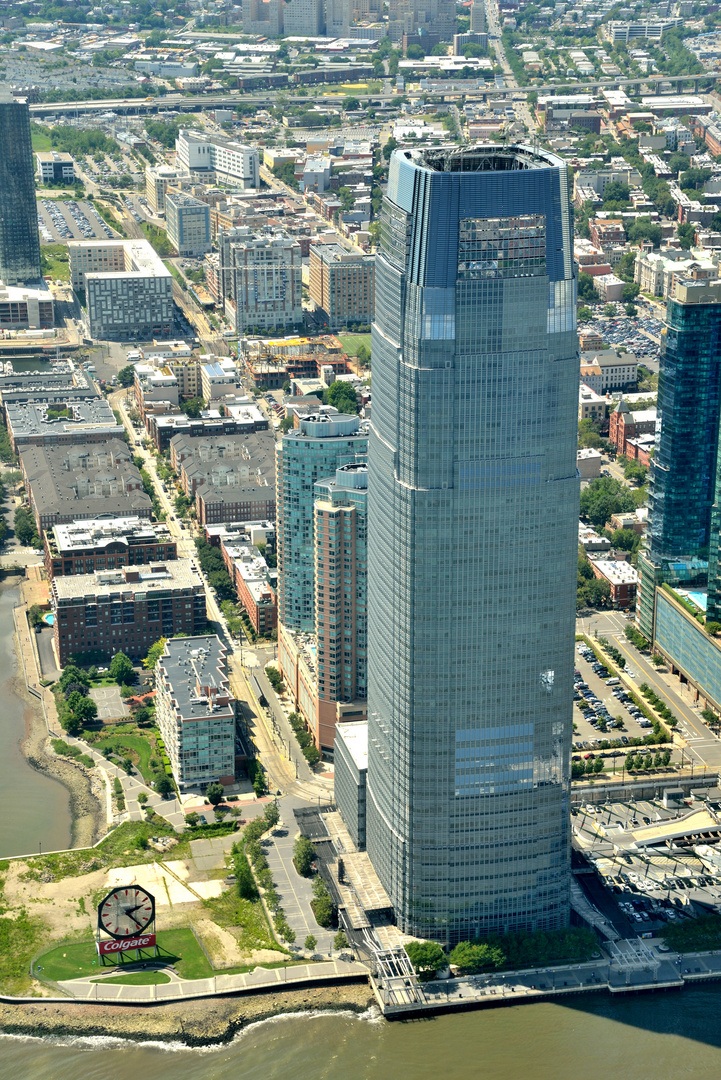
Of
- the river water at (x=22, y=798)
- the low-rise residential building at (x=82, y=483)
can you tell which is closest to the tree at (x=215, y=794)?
the river water at (x=22, y=798)

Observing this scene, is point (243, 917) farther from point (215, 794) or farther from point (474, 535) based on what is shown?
point (474, 535)

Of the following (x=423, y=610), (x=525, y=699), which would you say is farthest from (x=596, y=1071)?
(x=423, y=610)

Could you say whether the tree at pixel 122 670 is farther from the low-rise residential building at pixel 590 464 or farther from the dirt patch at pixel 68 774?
the low-rise residential building at pixel 590 464

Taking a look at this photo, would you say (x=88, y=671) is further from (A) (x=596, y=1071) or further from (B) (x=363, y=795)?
(A) (x=596, y=1071)

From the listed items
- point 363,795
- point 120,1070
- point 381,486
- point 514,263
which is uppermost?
point 514,263

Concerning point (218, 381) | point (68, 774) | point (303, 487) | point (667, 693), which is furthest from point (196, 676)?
point (218, 381)

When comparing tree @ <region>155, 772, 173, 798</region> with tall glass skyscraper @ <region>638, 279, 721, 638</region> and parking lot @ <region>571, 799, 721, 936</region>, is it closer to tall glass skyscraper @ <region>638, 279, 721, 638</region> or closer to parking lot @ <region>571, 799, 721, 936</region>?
parking lot @ <region>571, 799, 721, 936</region>
